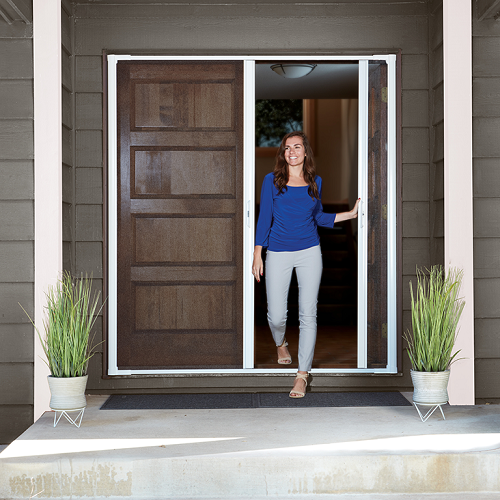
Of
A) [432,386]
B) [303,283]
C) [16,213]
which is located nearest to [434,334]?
[432,386]

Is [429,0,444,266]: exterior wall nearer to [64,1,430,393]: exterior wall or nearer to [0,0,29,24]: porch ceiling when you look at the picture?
[64,1,430,393]: exterior wall

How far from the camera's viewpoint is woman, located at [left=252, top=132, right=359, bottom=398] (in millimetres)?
3279

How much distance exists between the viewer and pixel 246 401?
3.25m

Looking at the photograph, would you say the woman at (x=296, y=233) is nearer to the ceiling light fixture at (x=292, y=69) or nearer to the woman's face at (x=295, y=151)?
the woman's face at (x=295, y=151)

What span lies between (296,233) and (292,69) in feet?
6.05

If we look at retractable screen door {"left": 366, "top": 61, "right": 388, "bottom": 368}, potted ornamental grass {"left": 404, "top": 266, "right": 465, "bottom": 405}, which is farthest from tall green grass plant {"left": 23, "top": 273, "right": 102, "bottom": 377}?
retractable screen door {"left": 366, "top": 61, "right": 388, "bottom": 368}

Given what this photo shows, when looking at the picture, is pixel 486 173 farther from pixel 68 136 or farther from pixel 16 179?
pixel 16 179

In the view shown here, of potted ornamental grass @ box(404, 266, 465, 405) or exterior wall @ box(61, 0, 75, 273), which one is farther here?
exterior wall @ box(61, 0, 75, 273)

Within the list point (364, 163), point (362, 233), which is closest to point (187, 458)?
point (362, 233)

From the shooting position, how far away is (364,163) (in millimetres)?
3582

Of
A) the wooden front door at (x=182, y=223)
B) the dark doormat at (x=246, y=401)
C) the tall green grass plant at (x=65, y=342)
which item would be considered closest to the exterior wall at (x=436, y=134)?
the dark doormat at (x=246, y=401)

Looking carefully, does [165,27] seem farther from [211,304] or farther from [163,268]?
[211,304]

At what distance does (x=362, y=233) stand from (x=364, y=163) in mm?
421

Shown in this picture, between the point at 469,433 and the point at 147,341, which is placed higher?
the point at 147,341
